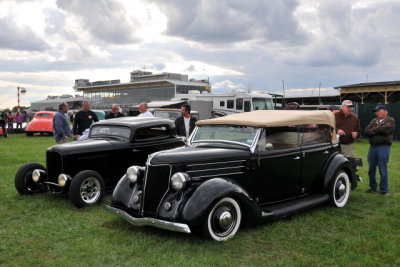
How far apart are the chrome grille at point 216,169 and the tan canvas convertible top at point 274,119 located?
74 centimetres

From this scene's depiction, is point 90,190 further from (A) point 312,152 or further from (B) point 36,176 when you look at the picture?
(A) point 312,152

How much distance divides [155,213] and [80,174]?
215 centimetres

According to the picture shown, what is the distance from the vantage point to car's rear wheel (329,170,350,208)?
6.30 meters

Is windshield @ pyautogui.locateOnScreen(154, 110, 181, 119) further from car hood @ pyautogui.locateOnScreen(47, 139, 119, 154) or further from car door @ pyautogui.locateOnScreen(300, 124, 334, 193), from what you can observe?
car door @ pyautogui.locateOnScreen(300, 124, 334, 193)

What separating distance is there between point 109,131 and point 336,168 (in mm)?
4495

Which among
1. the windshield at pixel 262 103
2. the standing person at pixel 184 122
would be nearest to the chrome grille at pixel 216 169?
the standing person at pixel 184 122

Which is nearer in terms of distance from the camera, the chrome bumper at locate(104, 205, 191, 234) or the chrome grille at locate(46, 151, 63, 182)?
the chrome bumper at locate(104, 205, 191, 234)

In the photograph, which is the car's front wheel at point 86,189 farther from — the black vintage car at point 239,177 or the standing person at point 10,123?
the standing person at point 10,123

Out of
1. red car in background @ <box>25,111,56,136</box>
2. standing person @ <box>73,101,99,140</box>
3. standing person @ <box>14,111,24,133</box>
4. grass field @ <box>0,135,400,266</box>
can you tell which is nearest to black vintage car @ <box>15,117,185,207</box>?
grass field @ <box>0,135,400,266</box>

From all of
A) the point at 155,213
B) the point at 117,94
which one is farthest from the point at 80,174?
the point at 117,94

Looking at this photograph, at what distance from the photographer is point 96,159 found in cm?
689

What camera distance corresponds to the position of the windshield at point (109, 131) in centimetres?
743

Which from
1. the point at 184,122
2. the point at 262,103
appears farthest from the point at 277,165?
the point at 262,103

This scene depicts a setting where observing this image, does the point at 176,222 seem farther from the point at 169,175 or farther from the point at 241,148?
the point at 241,148
